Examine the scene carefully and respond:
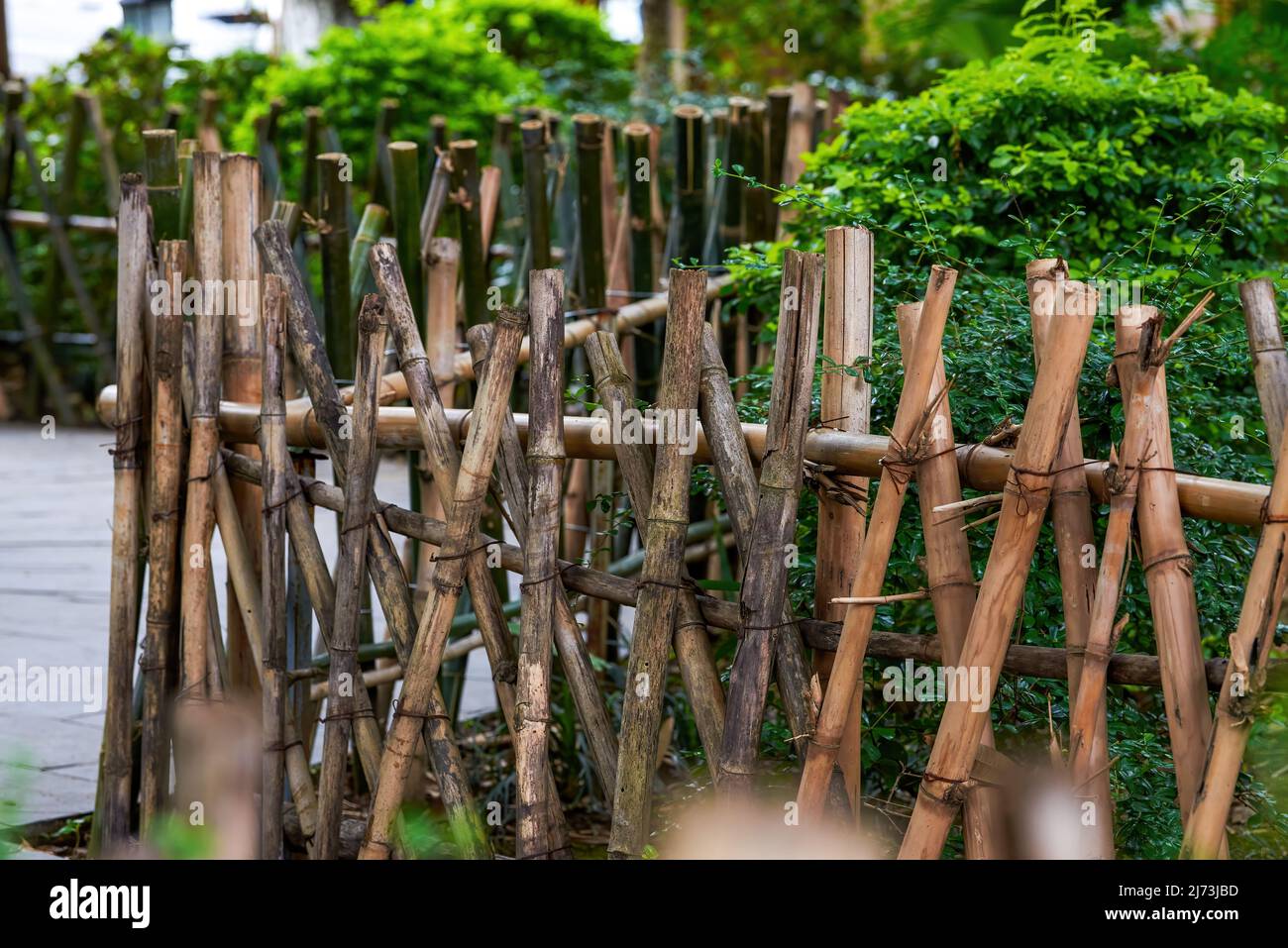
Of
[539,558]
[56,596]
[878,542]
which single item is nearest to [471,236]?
[539,558]

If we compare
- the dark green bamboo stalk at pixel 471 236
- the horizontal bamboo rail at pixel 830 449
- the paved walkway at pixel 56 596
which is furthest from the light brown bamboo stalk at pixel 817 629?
the dark green bamboo stalk at pixel 471 236

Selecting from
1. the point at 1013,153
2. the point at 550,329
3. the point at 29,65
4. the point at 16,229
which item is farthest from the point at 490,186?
the point at 29,65

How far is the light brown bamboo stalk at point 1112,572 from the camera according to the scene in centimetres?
171

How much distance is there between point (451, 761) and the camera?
2225 millimetres

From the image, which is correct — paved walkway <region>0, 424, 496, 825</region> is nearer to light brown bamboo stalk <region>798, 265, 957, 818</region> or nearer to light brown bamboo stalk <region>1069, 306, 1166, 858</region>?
light brown bamboo stalk <region>798, 265, 957, 818</region>

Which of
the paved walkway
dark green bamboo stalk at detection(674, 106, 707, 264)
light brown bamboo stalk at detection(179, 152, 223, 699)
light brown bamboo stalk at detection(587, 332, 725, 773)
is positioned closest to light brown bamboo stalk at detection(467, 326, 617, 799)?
light brown bamboo stalk at detection(587, 332, 725, 773)

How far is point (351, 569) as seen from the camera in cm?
228

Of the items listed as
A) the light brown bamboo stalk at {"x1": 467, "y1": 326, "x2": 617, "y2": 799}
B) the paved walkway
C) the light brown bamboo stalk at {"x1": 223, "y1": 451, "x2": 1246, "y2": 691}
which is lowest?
the paved walkway

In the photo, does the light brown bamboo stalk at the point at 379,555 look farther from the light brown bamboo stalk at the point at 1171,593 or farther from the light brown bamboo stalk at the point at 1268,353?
the light brown bamboo stalk at the point at 1268,353

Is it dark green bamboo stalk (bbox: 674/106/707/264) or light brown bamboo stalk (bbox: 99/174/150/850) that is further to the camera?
dark green bamboo stalk (bbox: 674/106/707/264)

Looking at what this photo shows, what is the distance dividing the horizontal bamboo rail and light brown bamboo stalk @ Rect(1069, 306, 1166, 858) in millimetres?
76

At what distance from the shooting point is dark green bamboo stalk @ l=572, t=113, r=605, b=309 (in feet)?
11.5

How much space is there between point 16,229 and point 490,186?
236 inches
